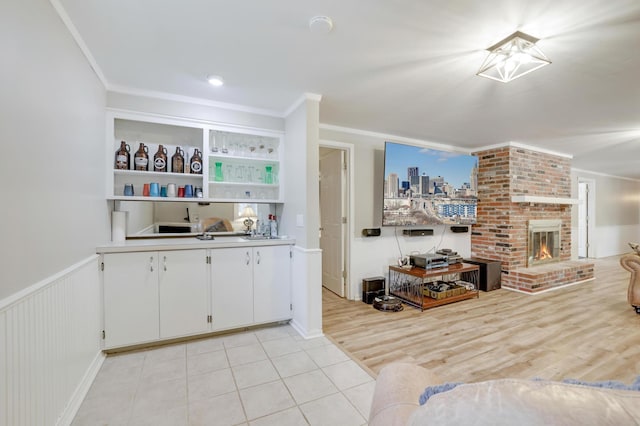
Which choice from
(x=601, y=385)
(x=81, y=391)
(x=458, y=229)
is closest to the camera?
(x=601, y=385)

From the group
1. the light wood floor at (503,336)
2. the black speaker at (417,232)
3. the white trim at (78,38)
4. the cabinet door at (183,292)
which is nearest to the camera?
the white trim at (78,38)

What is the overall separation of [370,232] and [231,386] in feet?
8.52

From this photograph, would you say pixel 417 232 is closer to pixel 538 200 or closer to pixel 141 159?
pixel 538 200

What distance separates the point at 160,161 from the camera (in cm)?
279

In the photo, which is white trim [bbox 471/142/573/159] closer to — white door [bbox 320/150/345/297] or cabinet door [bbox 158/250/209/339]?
white door [bbox 320/150/345/297]

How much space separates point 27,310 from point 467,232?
5.42m

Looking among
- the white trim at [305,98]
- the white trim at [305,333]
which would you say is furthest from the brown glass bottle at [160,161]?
the white trim at [305,333]

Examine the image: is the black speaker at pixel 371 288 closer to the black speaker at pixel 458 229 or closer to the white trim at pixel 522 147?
the black speaker at pixel 458 229

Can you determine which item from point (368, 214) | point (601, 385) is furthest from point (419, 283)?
point (601, 385)

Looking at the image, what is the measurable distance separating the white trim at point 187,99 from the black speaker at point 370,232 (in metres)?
1.90

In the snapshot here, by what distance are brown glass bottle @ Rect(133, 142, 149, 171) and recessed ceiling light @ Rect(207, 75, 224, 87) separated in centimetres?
98

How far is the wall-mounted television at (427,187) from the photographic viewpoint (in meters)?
3.81

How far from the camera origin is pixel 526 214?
15.3 ft

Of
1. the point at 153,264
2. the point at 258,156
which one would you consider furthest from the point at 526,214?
the point at 153,264
